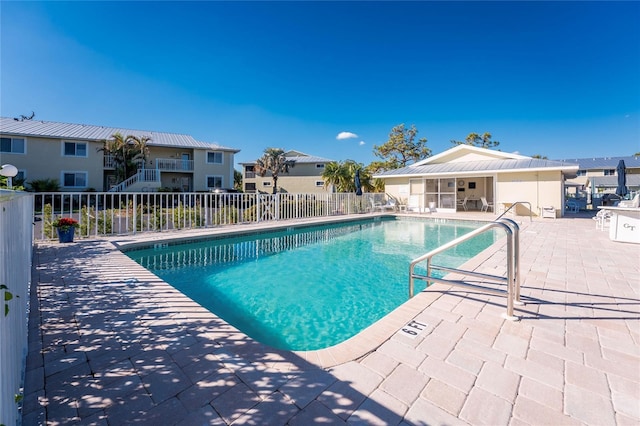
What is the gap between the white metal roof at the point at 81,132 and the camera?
1941cm

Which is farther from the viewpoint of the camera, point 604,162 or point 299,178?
point 604,162

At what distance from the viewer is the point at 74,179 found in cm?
2086

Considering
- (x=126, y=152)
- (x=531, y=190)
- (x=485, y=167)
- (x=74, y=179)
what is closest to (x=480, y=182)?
(x=485, y=167)

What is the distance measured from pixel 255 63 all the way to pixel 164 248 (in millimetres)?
11538

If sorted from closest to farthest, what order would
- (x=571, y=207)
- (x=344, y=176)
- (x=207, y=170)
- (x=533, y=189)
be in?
(x=533, y=189), (x=571, y=207), (x=344, y=176), (x=207, y=170)

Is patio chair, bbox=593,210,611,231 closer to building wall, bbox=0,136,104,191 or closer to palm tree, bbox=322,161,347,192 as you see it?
palm tree, bbox=322,161,347,192

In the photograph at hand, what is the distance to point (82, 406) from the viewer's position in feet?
5.76

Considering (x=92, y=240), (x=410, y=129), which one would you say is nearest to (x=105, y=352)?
(x=92, y=240)

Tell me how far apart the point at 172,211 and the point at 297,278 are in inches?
221

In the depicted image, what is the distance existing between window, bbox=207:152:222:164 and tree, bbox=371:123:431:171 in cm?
1710

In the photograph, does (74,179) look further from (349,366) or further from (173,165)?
(349,366)

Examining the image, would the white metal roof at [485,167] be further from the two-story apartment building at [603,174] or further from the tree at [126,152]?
the tree at [126,152]

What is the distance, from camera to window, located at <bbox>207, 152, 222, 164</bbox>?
2531 centimetres

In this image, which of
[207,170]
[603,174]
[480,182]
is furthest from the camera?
[603,174]
